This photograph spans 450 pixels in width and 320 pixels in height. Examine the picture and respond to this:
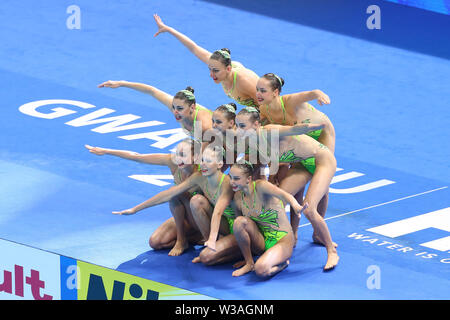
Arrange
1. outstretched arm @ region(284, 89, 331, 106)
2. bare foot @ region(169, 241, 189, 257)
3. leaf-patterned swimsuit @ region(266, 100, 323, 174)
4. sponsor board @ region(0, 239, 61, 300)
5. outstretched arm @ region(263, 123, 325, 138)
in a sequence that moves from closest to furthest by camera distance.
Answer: sponsor board @ region(0, 239, 61, 300) → outstretched arm @ region(284, 89, 331, 106) → outstretched arm @ region(263, 123, 325, 138) → leaf-patterned swimsuit @ region(266, 100, 323, 174) → bare foot @ region(169, 241, 189, 257)

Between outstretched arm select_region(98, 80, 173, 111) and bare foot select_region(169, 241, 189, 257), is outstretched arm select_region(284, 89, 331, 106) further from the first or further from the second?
bare foot select_region(169, 241, 189, 257)

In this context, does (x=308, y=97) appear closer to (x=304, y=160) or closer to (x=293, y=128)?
(x=293, y=128)

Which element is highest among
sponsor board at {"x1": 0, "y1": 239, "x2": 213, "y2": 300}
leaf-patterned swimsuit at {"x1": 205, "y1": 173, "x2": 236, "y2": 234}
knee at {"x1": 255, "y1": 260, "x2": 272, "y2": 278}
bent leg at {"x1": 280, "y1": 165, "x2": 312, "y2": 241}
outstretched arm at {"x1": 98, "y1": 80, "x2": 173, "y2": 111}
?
outstretched arm at {"x1": 98, "y1": 80, "x2": 173, "y2": 111}

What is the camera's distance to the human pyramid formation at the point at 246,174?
8656mm

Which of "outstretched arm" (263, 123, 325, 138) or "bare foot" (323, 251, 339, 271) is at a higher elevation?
"outstretched arm" (263, 123, 325, 138)

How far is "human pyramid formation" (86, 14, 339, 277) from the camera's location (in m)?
8.66

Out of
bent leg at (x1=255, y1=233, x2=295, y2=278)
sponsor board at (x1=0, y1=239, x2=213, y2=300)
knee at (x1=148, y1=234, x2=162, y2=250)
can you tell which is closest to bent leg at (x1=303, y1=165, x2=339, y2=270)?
bent leg at (x1=255, y1=233, x2=295, y2=278)

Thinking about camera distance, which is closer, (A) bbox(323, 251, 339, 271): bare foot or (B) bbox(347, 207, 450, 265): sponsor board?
(A) bbox(323, 251, 339, 271): bare foot

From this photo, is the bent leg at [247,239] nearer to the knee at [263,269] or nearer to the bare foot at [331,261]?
the knee at [263,269]

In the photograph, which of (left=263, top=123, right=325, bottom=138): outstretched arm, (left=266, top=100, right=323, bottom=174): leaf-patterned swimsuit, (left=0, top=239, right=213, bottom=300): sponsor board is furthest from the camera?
(left=266, top=100, right=323, bottom=174): leaf-patterned swimsuit

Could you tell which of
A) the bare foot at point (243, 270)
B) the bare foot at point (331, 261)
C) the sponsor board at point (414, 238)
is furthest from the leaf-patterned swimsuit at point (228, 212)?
the sponsor board at point (414, 238)
